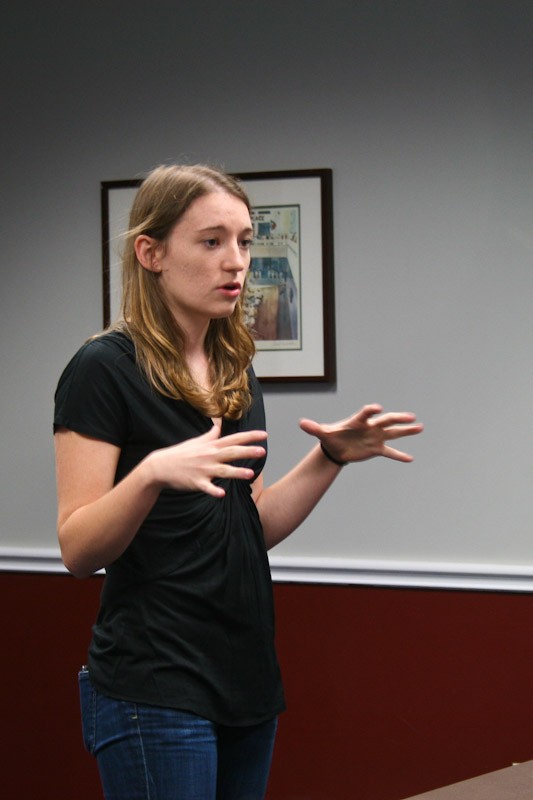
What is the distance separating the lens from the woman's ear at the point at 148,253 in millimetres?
1410

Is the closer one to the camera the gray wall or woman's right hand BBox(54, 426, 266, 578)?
woman's right hand BBox(54, 426, 266, 578)

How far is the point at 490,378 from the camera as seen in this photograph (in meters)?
2.54

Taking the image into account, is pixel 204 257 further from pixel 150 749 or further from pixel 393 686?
pixel 393 686

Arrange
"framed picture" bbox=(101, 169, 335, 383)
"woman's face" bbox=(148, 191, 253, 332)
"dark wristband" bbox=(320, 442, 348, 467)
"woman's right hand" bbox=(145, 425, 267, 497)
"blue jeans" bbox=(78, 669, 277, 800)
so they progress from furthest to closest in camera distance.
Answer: "framed picture" bbox=(101, 169, 335, 383) < "dark wristband" bbox=(320, 442, 348, 467) < "woman's face" bbox=(148, 191, 253, 332) < "blue jeans" bbox=(78, 669, 277, 800) < "woman's right hand" bbox=(145, 425, 267, 497)

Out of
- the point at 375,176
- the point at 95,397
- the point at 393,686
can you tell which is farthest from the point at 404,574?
the point at 95,397

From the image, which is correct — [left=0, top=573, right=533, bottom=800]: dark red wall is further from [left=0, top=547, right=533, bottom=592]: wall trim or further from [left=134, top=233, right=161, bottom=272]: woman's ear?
[left=134, top=233, right=161, bottom=272]: woman's ear

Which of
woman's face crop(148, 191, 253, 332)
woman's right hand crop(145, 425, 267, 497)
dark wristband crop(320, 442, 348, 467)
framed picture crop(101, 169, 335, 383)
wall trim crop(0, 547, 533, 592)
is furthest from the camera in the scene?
framed picture crop(101, 169, 335, 383)

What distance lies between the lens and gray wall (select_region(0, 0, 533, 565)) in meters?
2.52

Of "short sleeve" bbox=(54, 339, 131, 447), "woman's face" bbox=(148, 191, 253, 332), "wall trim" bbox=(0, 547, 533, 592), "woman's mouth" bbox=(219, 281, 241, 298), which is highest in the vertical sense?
"woman's face" bbox=(148, 191, 253, 332)

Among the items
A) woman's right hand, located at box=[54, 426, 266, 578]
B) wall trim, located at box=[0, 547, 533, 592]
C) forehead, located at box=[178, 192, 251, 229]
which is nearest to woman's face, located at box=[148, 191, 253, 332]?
forehead, located at box=[178, 192, 251, 229]

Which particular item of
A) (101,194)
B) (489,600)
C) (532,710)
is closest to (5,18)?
(101,194)

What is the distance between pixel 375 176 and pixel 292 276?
1.13 feet

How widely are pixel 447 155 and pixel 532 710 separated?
146cm

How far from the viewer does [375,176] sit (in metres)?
2.59
